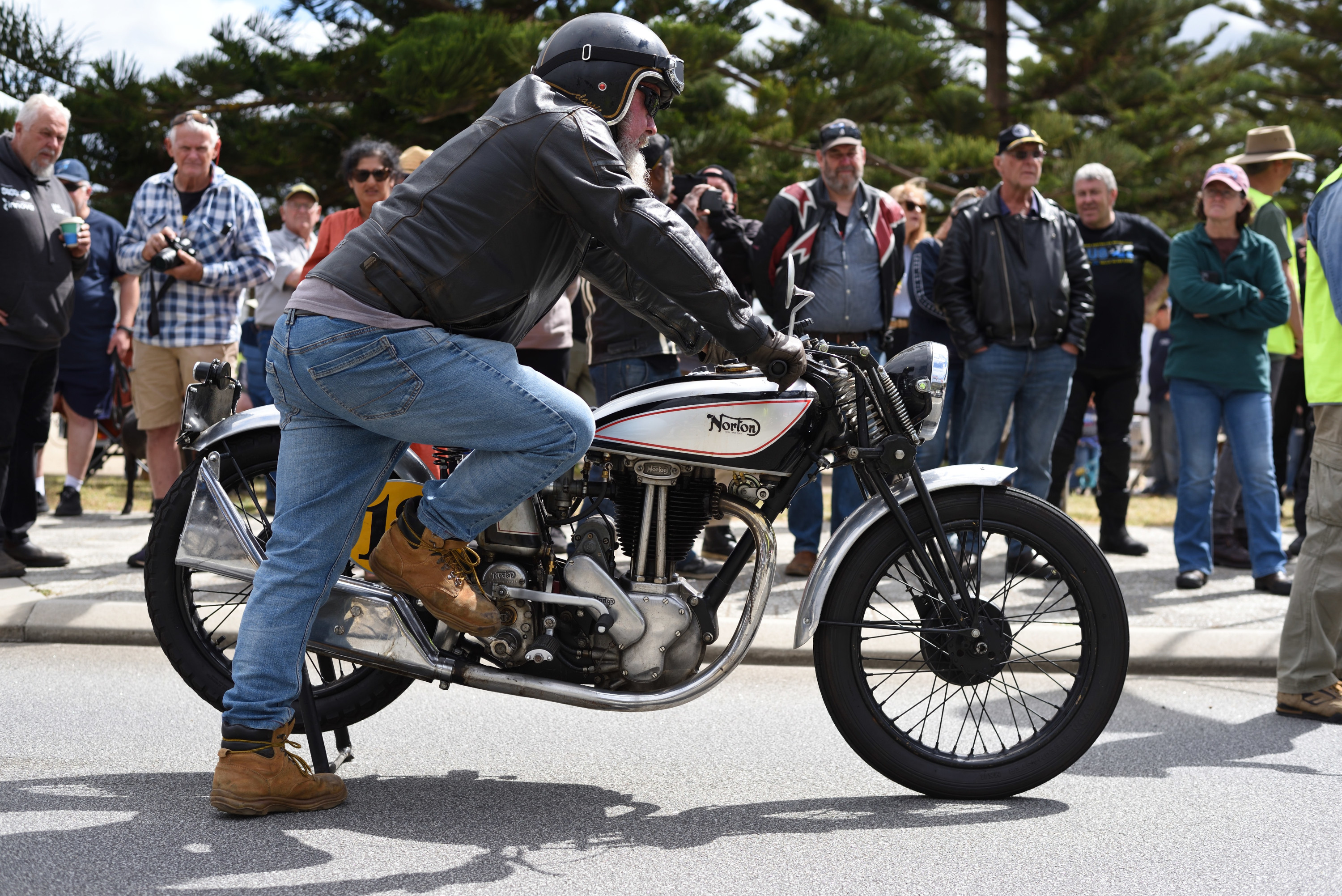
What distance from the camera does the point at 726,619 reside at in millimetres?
5266

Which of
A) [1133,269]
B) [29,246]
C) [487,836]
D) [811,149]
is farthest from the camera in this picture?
[811,149]

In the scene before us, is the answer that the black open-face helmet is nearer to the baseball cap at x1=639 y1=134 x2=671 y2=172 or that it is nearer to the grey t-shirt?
the grey t-shirt

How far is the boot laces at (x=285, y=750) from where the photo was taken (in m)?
3.25

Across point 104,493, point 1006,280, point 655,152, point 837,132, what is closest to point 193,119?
point 655,152

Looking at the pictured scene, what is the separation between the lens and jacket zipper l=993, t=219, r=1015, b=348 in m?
6.46

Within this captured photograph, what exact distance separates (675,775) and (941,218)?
47.0 ft

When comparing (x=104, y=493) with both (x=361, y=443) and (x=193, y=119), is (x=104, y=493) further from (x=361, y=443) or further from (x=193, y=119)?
(x=361, y=443)

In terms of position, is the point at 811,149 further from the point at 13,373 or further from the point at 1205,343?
the point at 13,373

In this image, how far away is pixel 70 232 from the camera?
250 inches

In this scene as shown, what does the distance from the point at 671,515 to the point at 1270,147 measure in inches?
217

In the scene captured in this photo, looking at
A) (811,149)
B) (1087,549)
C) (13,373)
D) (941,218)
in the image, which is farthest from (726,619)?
(941,218)

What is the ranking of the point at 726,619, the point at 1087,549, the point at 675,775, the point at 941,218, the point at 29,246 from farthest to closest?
the point at 941,218
the point at 29,246
the point at 726,619
the point at 675,775
the point at 1087,549

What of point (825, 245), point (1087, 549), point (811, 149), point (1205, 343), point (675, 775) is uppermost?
point (811, 149)

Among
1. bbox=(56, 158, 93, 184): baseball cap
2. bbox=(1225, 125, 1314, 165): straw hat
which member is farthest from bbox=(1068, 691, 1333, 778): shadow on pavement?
bbox=(56, 158, 93, 184): baseball cap
